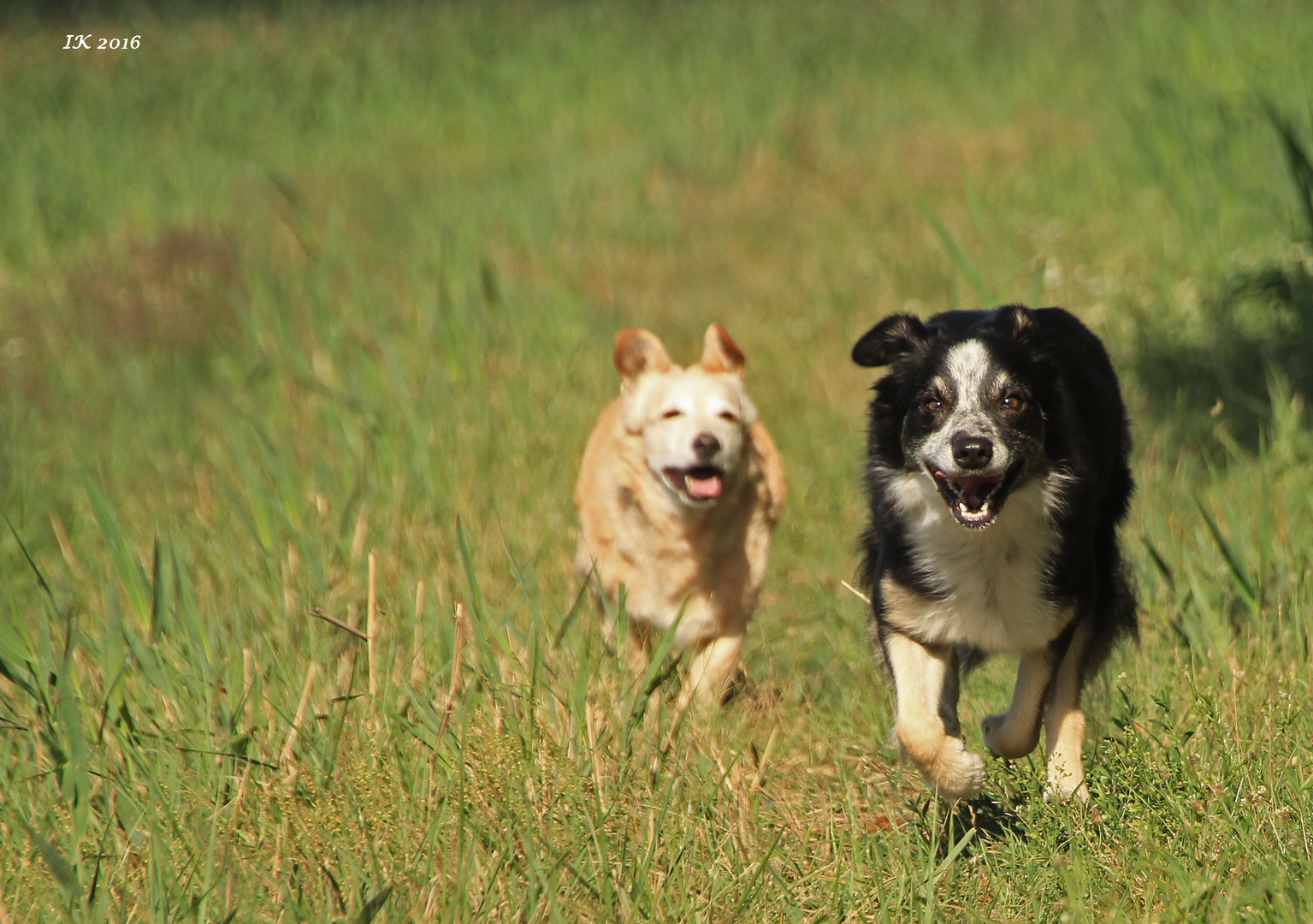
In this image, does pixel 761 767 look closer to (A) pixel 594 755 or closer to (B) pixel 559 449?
(A) pixel 594 755

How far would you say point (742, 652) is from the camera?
4633 millimetres

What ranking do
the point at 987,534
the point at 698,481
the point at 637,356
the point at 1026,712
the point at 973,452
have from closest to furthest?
the point at 973,452
the point at 1026,712
the point at 987,534
the point at 698,481
the point at 637,356

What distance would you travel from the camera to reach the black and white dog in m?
3.17

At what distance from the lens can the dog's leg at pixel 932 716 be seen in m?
3.09

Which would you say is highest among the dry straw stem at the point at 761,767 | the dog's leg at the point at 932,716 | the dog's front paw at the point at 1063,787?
the dog's leg at the point at 932,716

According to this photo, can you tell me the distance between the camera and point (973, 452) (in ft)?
9.93

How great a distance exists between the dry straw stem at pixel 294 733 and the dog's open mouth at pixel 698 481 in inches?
57.6

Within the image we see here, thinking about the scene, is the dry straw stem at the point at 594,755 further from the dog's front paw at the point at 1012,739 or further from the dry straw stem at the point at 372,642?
the dog's front paw at the point at 1012,739

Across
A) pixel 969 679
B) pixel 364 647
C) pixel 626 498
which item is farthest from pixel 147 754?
pixel 969 679

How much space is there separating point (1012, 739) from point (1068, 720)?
0.62ft

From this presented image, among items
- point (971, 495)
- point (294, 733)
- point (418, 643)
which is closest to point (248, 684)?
point (294, 733)

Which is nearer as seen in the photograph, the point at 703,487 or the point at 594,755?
the point at 594,755

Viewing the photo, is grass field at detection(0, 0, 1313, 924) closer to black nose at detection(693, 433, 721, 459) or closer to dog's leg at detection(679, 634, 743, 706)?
dog's leg at detection(679, 634, 743, 706)

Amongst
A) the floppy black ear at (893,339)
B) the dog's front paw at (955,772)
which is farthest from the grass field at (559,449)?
the floppy black ear at (893,339)
